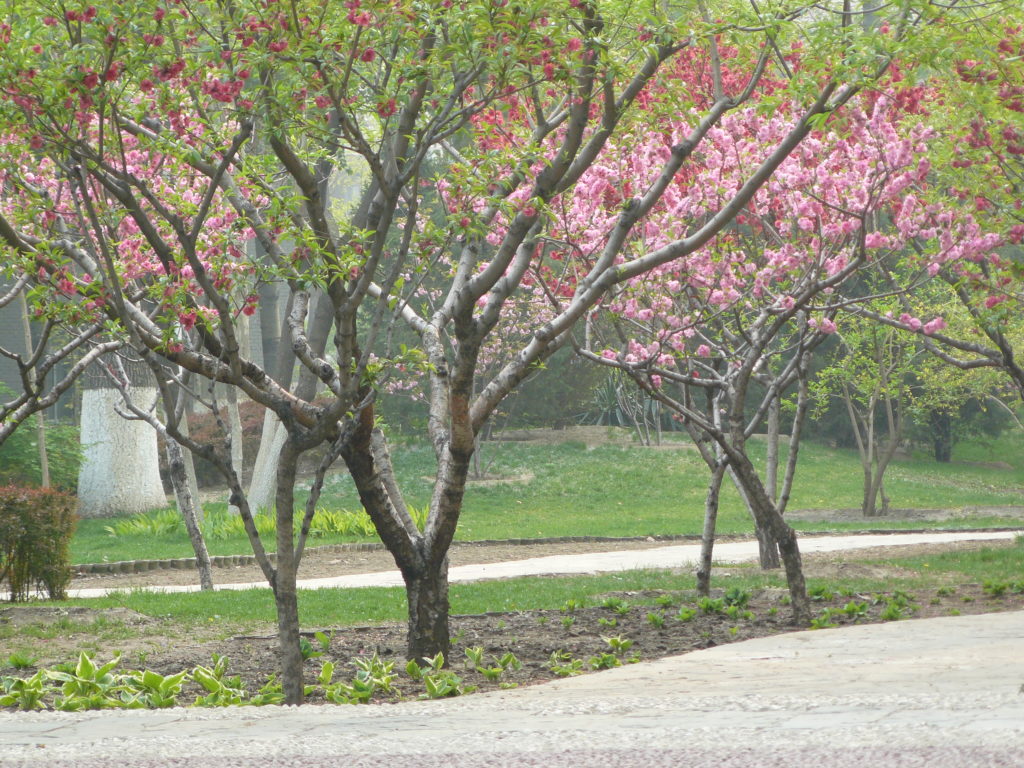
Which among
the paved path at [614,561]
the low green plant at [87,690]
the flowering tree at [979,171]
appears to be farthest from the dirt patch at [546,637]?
the paved path at [614,561]

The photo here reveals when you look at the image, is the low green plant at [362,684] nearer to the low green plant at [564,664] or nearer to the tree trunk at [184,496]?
the low green plant at [564,664]

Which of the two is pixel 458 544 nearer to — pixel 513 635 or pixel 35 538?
pixel 35 538

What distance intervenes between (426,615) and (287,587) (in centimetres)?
123

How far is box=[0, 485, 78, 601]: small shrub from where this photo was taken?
1101cm

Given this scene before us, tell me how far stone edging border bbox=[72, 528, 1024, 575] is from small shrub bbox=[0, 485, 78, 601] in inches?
100

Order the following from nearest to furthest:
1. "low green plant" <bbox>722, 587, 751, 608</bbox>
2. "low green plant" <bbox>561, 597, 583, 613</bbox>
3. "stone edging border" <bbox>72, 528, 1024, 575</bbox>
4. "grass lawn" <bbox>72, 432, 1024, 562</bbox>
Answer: "low green plant" <bbox>722, 587, 751, 608</bbox> → "low green plant" <bbox>561, 597, 583, 613</bbox> → "stone edging border" <bbox>72, 528, 1024, 575</bbox> → "grass lawn" <bbox>72, 432, 1024, 562</bbox>

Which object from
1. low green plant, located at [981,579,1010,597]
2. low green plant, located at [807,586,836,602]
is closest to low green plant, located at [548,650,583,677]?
low green plant, located at [807,586,836,602]

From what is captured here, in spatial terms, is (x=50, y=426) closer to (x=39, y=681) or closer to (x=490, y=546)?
(x=490, y=546)

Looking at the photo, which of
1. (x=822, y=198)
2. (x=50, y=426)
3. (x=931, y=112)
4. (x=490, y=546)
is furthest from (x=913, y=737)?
(x=50, y=426)

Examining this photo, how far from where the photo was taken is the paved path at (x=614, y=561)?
41.9 feet

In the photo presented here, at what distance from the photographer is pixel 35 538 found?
36.8 ft

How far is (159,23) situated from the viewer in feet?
17.6

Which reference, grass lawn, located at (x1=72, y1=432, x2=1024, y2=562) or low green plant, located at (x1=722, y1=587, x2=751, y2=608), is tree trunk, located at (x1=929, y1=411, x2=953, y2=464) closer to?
grass lawn, located at (x1=72, y1=432, x2=1024, y2=562)

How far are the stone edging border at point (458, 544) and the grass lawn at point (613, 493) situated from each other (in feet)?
1.54
